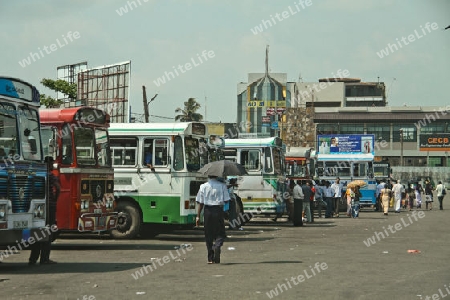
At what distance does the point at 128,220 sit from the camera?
20.7 meters

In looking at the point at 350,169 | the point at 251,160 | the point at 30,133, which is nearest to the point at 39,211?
the point at 30,133

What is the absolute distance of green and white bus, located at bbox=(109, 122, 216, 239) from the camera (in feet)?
67.6

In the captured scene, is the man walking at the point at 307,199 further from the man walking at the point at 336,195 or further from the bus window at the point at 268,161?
the man walking at the point at 336,195

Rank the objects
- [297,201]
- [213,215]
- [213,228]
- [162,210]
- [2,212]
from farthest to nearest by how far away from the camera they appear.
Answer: [297,201], [162,210], [213,215], [213,228], [2,212]

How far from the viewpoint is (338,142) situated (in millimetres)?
54938

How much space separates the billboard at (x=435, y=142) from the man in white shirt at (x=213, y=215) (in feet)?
324

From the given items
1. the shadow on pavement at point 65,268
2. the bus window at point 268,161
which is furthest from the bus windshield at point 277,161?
the shadow on pavement at point 65,268

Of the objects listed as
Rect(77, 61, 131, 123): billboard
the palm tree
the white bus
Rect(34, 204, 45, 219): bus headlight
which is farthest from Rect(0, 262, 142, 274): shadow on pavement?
the palm tree

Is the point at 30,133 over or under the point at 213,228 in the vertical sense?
over

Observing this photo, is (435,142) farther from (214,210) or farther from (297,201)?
(214,210)

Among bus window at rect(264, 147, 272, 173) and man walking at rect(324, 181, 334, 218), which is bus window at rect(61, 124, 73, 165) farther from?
man walking at rect(324, 181, 334, 218)

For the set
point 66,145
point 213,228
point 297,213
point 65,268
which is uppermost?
point 66,145

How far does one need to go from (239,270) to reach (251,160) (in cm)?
1535

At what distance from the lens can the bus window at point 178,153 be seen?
68.3 feet
